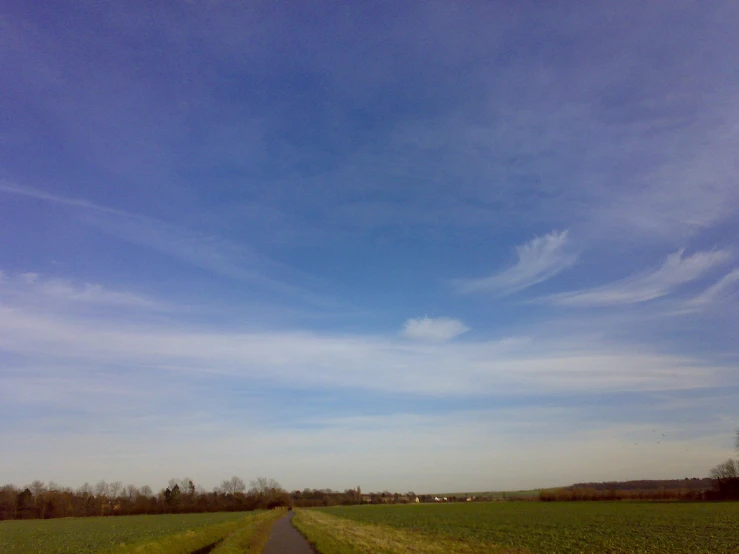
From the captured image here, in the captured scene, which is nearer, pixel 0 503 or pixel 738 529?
pixel 738 529

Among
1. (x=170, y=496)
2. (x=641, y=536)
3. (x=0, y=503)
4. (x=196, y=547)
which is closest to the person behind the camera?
(x=641, y=536)

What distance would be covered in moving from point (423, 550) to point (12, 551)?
3040cm

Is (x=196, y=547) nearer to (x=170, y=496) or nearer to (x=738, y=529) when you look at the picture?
(x=738, y=529)

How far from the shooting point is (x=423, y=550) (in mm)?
27734

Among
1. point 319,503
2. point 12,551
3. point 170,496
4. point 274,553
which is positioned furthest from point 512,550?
point 319,503

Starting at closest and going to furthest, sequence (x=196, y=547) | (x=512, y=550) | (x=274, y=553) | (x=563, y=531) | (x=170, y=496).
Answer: (x=274, y=553) < (x=512, y=550) < (x=196, y=547) < (x=563, y=531) < (x=170, y=496)

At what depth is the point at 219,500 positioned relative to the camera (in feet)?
513

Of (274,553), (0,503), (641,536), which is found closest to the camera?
(274,553)

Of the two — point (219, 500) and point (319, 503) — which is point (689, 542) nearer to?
point (219, 500)

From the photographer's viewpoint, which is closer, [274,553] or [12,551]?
[274,553]

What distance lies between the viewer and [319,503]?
Result: 7210 inches

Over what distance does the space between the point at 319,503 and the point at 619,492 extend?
101 metres

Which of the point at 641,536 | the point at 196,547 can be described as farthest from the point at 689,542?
the point at 196,547

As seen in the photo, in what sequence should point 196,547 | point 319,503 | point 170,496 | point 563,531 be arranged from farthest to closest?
point 319,503 < point 170,496 < point 563,531 < point 196,547
